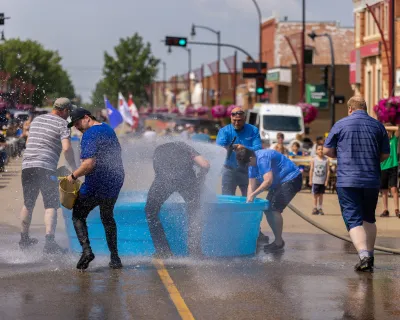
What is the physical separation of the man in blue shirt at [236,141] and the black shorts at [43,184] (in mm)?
2230

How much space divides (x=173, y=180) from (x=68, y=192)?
1199mm

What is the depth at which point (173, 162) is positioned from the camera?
38.2 feet

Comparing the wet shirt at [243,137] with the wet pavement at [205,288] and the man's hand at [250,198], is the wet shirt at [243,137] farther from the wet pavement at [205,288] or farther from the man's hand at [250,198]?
the wet pavement at [205,288]

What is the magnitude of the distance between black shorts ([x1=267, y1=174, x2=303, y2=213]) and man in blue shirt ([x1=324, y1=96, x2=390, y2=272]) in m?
1.54

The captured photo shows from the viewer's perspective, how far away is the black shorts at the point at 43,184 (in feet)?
41.0

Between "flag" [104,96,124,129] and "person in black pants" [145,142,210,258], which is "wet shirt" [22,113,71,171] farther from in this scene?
"flag" [104,96,124,129]

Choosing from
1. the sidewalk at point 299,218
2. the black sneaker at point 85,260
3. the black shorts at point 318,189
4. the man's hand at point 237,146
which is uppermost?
the man's hand at point 237,146

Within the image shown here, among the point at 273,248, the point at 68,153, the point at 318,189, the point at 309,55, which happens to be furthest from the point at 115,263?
the point at 309,55

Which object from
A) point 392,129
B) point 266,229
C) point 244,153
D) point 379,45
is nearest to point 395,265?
point 244,153

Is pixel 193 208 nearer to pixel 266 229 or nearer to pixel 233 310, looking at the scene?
pixel 233 310

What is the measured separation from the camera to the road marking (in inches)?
336

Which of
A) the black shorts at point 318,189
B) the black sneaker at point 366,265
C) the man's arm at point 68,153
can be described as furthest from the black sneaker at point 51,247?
the black shorts at point 318,189

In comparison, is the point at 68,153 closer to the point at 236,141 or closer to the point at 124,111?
the point at 236,141

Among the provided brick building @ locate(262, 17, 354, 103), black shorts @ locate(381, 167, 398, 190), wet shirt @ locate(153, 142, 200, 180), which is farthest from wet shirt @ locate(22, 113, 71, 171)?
brick building @ locate(262, 17, 354, 103)
